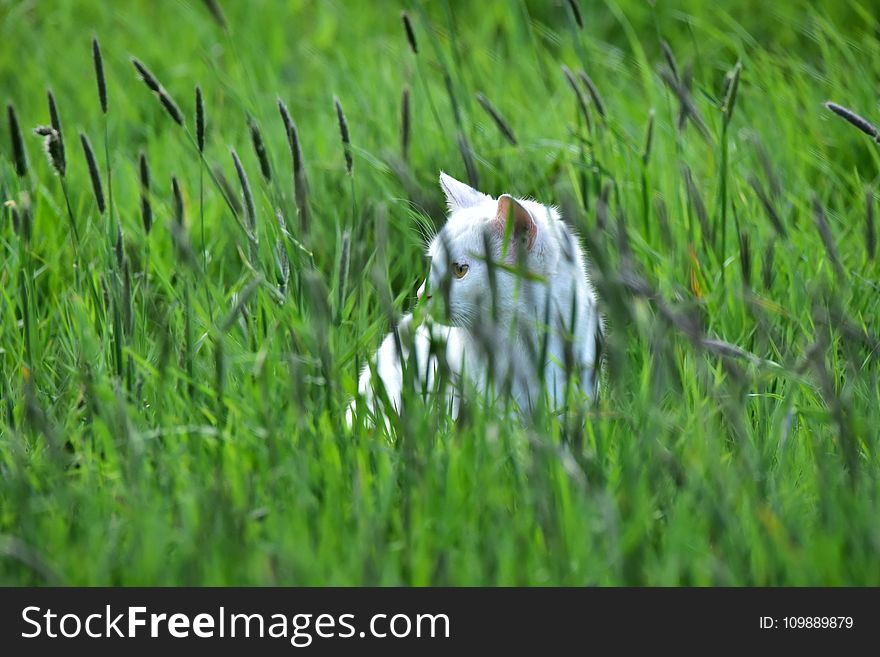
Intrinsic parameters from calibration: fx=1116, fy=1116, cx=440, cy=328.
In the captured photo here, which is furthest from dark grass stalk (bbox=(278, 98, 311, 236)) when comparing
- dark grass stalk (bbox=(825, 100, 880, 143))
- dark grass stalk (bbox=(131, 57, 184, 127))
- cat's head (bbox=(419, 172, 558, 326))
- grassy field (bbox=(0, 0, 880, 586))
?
dark grass stalk (bbox=(825, 100, 880, 143))

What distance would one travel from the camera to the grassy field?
183cm

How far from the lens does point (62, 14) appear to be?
590cm

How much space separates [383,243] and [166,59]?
12.3 ft

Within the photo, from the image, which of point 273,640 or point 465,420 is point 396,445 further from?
point 273,640

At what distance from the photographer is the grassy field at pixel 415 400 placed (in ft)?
6.00

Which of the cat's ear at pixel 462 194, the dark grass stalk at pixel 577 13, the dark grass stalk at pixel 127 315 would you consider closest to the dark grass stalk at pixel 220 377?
the dark grass stalk at pixel 127 315

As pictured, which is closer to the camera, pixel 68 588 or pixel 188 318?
pixel 68 588

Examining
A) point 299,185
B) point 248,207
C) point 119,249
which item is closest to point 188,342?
point 119,249

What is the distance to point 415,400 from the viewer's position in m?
2.17

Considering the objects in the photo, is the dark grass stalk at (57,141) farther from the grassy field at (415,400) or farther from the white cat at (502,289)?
the white cat at (502,289)

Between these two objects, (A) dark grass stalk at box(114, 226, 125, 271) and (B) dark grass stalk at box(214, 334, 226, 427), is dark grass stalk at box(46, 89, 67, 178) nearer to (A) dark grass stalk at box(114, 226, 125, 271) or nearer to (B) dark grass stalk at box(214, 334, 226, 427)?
(A) dark grass stalk at box(114, 226, 125, 271)

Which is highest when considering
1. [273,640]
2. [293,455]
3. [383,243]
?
[383,243]

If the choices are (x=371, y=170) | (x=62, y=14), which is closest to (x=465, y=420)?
(x=371, y=170)

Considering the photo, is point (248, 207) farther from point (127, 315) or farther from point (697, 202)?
point (697, 202)
